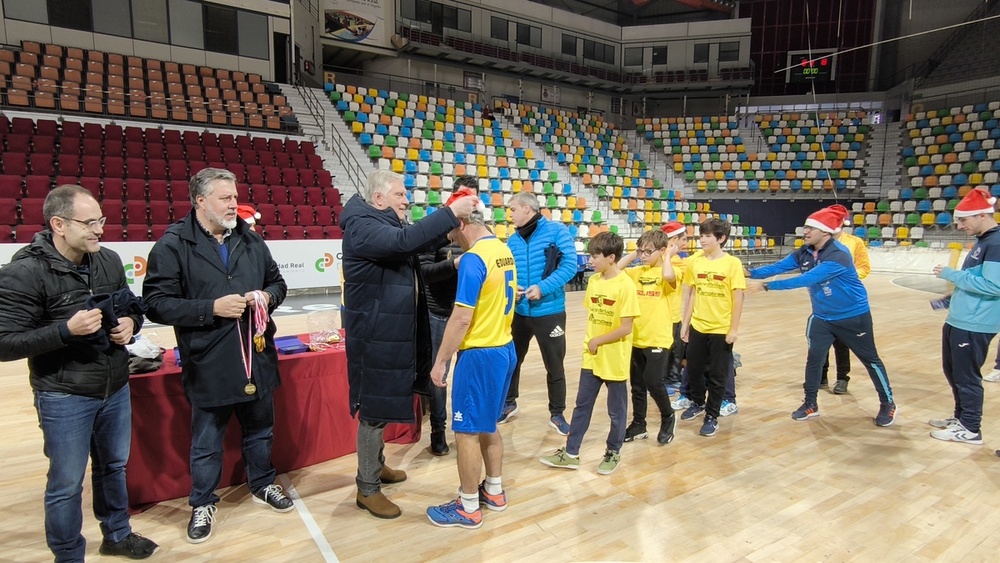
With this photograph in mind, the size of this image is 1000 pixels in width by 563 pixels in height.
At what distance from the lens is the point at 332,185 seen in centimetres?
1145

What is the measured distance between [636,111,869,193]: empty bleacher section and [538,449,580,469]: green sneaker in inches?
718

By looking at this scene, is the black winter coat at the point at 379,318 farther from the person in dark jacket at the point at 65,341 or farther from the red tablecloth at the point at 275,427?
the person in dark jacket at the point at 65,341

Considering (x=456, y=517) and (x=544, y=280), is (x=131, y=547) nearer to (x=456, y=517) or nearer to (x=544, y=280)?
(x=456, y=517)

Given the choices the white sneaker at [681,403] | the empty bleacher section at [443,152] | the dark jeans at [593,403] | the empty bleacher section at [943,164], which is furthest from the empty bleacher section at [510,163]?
the dark jeans at [593,403]

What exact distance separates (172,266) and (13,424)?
8.95 feet

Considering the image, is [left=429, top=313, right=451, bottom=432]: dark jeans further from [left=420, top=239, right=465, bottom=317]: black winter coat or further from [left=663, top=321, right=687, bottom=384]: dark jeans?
[left=663, top=321, right=687, bottom=384]: dark jeans

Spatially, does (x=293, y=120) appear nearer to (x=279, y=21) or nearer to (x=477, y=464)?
(x=279, y=21)

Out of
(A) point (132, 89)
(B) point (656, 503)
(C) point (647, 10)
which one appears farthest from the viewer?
(C) point (647, 10)

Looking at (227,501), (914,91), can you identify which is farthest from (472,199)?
(914,91)

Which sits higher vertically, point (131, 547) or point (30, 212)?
point (30, 212)

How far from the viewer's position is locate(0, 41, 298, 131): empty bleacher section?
11003 mm

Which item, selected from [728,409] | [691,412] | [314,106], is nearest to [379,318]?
[691,412]

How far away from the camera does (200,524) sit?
2.62 meters

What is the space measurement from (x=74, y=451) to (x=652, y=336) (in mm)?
3051
